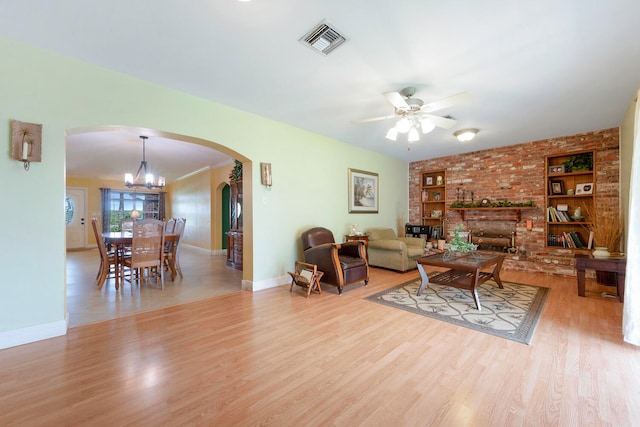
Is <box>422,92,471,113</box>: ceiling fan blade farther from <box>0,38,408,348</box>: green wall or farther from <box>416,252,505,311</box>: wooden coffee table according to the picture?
<box>0,38,408,348</box>: green wall

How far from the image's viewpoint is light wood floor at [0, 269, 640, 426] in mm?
1496

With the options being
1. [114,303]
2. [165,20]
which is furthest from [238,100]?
[114,303]

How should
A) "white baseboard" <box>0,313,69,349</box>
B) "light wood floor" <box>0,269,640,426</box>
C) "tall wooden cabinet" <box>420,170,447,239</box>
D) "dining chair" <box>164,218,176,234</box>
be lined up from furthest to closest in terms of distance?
1. "tall wooden cabinet" <box>420,170,447,239</box>
2. "dining chair" <box>164,218,176,234</box>
3. "white baseboard" <box>0,313,69,349</box>
4. "light wood floor" <box>0,269,640,426</box>

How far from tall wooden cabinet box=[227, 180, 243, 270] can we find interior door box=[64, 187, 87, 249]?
670 cm

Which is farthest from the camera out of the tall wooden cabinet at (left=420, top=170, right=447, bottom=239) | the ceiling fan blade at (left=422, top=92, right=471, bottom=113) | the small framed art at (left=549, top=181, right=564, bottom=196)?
the tall wooden cabinet at (left=420, top=170, right=447, bottom=239)

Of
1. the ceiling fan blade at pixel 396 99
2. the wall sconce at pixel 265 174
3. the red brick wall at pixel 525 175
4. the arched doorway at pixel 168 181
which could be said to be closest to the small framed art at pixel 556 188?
the red brick wall at pixel 525 175

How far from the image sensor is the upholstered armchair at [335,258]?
378cm

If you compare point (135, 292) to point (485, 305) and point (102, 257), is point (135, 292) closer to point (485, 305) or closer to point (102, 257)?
point (102, 257)

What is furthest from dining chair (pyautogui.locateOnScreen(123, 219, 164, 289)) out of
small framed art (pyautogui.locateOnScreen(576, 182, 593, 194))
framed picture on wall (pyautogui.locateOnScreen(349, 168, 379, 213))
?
small framed art (pyautogui.locateOnScreen(576, 182, 593, 194))

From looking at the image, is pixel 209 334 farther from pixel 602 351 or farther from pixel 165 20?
pixel 602 351

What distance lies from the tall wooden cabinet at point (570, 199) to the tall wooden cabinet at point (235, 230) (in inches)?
242

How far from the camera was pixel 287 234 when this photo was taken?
439cm

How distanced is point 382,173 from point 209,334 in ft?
16.9

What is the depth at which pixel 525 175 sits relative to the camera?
5.40 metres
